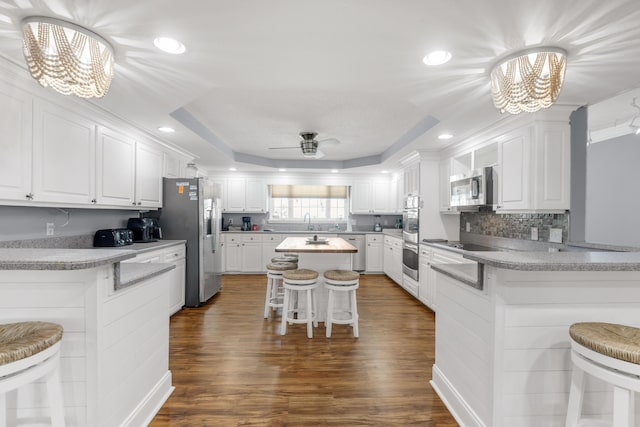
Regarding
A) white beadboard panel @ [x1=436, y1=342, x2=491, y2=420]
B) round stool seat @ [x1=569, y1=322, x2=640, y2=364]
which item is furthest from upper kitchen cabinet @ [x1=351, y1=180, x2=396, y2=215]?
round stool seat @ [x1=569, y1=322, x2=640, y2=364]

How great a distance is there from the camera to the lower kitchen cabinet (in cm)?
357

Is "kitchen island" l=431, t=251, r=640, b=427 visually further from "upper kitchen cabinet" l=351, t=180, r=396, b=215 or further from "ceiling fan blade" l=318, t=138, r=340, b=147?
"upper kitchen cabinet" l=351, t=180, r=396, b=215

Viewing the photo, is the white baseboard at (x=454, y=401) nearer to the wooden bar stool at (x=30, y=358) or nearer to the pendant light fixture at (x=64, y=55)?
the wooden bar stool at (x=30, y=358)

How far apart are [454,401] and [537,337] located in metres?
0.76

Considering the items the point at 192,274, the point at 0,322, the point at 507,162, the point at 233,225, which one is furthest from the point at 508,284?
the point at 233,225

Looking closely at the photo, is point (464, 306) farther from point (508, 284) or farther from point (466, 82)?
point (466, 82)

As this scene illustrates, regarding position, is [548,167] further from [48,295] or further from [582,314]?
[48,295]

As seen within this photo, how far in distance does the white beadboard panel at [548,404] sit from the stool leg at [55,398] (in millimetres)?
2196

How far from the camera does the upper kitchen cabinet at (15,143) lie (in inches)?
78.4

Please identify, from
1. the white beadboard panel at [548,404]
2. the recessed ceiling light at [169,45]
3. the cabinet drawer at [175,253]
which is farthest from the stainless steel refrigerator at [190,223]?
the white beadboard panel at [548,404]

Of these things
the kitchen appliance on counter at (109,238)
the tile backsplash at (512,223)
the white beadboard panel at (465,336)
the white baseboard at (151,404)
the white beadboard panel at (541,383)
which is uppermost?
the tile backsplash at (512,223)

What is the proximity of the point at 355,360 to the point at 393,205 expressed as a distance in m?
4.63

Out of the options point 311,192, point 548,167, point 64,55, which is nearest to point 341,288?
point 548,167

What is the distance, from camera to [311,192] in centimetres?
705
